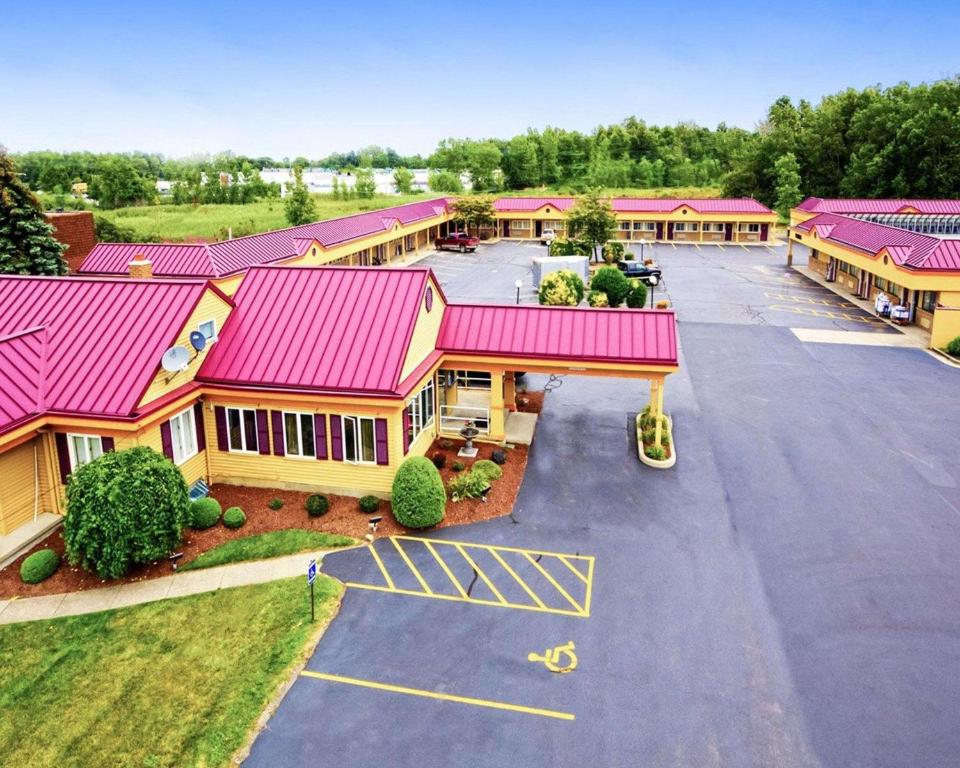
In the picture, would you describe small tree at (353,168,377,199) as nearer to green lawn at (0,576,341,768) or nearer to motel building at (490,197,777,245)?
motel building at (490,197,777,245)

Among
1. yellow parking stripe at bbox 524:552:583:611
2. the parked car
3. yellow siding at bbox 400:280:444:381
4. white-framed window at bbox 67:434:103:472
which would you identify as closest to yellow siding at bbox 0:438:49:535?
white-framed window at bbox 67:434:103:472

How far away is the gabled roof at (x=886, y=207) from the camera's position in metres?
64.9

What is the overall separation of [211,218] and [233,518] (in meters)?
69.7

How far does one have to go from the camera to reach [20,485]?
20.4 meters

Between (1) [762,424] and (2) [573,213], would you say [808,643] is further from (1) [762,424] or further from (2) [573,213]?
(2) [573,213]

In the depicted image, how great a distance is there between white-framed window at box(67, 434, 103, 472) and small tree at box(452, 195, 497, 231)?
6383 centimetres

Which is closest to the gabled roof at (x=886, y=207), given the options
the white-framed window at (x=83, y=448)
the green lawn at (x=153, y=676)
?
the white-framed window at (x=83, y=448)

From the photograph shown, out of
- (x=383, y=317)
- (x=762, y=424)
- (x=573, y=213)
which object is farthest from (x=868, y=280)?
(x=383, y=317)

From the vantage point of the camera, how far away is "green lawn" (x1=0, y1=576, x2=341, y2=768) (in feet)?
43.4

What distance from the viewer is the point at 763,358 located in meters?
37.2

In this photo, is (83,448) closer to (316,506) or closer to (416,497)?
(316,506)

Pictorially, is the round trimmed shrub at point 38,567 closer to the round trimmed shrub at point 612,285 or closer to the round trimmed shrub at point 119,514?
the round trimmed shrub at point 119,514

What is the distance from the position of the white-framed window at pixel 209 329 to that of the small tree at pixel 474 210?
196 ft

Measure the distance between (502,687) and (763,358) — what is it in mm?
27440
